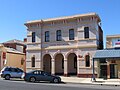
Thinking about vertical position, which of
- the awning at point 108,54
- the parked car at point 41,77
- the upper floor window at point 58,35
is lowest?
the parked car at point 41,77

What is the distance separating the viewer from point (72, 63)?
3775 centimetres

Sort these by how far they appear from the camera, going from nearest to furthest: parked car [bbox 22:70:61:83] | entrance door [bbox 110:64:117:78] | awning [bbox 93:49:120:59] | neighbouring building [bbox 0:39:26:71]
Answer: parked car [bbox 22:70:61:83] < awning [bbox 93:49:120:59] < entrance door [bbox 110:64:117:78] < neighbouring building [bbox 0:39:26:71]

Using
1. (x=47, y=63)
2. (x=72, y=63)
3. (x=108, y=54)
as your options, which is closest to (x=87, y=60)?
(x=72, y=63)

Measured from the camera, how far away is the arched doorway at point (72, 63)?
1474 inches

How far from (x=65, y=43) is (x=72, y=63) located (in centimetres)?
356

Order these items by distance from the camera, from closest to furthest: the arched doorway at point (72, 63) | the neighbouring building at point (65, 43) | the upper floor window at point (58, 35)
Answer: the neighbouring building at point (65, 43) → the upper floor window at point (58, 35) → the arched doorway at point (72, 63)

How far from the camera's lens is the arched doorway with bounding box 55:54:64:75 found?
→ 126 ft

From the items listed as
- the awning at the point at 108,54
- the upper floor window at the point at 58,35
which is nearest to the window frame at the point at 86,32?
the awning at the point at 108,54

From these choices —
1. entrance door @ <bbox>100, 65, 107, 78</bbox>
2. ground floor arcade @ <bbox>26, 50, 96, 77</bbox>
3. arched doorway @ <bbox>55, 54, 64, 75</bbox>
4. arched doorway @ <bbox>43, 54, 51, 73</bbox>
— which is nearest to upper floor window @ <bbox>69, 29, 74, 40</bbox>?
ground floor arcade @ <bbox>26, 50, 96, 77</bbox>

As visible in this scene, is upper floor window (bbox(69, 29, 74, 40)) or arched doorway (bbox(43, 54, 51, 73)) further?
arched doorway (bbox(43, 54, 51, 73))

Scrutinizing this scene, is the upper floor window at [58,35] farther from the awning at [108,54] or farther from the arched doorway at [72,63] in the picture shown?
the awning at [108,54]

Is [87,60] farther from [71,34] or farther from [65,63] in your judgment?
[71,34]

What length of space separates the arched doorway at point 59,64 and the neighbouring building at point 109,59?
6.91 m

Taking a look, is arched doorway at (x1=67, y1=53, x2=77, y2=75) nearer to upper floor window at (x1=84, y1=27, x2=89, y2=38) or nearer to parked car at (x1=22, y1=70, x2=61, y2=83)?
upper floor window at (x1=84, y1=27, x2=89, y2=38)
